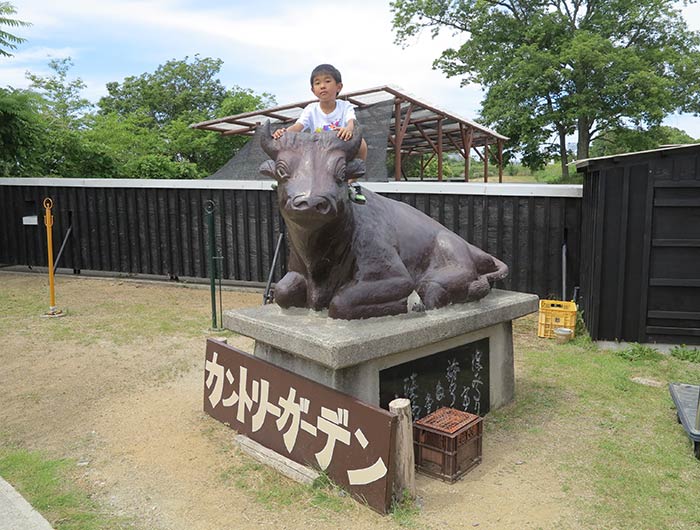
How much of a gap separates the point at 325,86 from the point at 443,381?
2463 mm

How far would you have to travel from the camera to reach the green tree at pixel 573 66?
22.5 metres

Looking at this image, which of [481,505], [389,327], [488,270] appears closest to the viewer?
[481,505]

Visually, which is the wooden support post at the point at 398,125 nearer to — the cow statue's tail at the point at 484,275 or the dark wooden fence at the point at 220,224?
the dark wooden fence at the point at 220,224

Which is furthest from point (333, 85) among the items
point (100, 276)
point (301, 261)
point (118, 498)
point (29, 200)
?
point (29, 200)

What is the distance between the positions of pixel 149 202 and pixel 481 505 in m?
10.0

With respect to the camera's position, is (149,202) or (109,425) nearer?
(109,425)

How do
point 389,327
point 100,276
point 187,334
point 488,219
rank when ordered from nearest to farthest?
point 389,327 < point 187,334 < point 488,219 < point 100,276

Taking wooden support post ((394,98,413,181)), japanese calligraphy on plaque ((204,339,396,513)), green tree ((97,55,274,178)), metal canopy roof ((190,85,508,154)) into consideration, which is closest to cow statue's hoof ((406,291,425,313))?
japanese calligraphy on plaque ((204,339,396,513))

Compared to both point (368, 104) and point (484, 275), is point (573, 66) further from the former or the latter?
point (484, 275)

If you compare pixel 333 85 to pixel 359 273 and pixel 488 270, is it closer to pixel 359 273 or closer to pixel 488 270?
pixel 359 273

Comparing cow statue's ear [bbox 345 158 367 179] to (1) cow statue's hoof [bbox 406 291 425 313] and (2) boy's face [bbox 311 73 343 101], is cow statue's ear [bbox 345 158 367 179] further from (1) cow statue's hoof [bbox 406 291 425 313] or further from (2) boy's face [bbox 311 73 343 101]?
(1) cow statue's hoof [bbox 406 291 425 313]

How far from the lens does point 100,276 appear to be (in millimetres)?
12273

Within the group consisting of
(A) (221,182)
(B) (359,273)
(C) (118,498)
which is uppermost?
(A) (221,182)

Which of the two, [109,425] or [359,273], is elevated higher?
[359,273]
